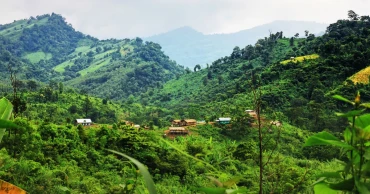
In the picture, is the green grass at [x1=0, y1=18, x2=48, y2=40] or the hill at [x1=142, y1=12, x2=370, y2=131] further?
the green grass at [x1=0, y1=18, x2=48, y2=40]

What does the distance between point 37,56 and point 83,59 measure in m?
12.6

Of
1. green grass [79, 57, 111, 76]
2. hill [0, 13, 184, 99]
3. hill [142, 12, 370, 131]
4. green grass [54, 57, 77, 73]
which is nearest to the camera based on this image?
hill [142, 12, 370, 131]

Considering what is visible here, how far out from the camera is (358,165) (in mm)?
588

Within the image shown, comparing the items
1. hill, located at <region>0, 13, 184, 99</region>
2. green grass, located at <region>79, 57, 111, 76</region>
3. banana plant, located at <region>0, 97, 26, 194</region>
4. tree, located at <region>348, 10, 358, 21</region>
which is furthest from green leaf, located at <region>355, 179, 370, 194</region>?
green grass, located at <region>79, 57, 111, 76</region>

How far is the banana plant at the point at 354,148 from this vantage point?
55 centimetres

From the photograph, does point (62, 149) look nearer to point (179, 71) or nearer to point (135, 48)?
point (179, 71)

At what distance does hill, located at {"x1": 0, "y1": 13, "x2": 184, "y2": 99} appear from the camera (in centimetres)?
6512

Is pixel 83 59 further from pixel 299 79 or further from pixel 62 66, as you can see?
pixel 299 79

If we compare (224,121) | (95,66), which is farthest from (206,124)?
(95,66)

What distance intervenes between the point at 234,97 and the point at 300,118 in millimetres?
9270

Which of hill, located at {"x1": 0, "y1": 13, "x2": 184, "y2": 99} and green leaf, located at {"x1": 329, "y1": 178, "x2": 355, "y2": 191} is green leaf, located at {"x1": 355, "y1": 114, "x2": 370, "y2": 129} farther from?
hill, located at {"x1": 0, "y1": 13, "x2": 184, "y2": 99}

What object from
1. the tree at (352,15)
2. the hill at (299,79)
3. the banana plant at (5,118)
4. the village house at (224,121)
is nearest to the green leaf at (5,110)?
the banana plant at (5,118)

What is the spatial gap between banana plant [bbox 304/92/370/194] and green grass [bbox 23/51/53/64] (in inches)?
3665

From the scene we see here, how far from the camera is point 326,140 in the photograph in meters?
0.57
